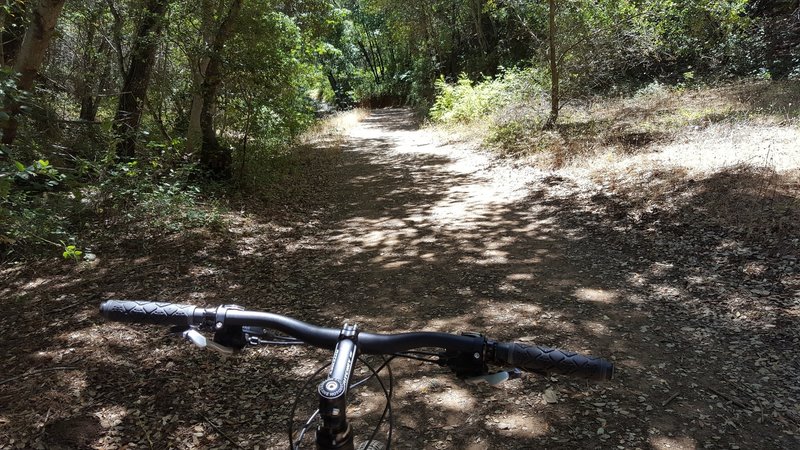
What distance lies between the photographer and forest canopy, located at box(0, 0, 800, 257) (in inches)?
179

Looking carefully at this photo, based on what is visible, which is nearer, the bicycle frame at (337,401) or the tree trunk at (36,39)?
the bicycle frame at (337,401)

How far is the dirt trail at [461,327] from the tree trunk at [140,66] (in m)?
2.65

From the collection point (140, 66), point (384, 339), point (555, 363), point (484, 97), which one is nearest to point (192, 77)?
point (140, 66)

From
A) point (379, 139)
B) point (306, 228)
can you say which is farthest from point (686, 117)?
point (379, 139)

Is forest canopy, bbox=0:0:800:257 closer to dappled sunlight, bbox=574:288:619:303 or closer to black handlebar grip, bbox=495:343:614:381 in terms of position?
black handlebar grip, bbox=495:343:614:381

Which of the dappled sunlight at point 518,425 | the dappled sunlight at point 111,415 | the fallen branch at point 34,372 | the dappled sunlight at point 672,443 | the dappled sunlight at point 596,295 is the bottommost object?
the dappled sunlight at point 672,443

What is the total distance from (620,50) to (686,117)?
2400 mm

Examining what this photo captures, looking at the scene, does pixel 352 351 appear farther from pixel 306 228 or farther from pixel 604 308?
pixel 306 228

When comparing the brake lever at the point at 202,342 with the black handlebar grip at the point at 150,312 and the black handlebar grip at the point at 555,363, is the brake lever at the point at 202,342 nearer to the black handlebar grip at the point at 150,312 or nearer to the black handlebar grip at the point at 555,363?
the black handlebar grip at the point at 150,312

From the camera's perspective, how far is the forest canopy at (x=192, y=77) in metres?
4.54

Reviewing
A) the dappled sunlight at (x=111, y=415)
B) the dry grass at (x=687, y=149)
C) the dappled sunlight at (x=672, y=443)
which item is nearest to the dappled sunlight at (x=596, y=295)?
the dappled sunlight at (x=672, y=443)

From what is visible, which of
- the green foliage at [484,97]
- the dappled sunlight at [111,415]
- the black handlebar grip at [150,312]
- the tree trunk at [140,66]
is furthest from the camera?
the green foliage at [484,97]

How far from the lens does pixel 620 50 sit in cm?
1170

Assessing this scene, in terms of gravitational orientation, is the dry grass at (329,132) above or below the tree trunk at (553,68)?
below
